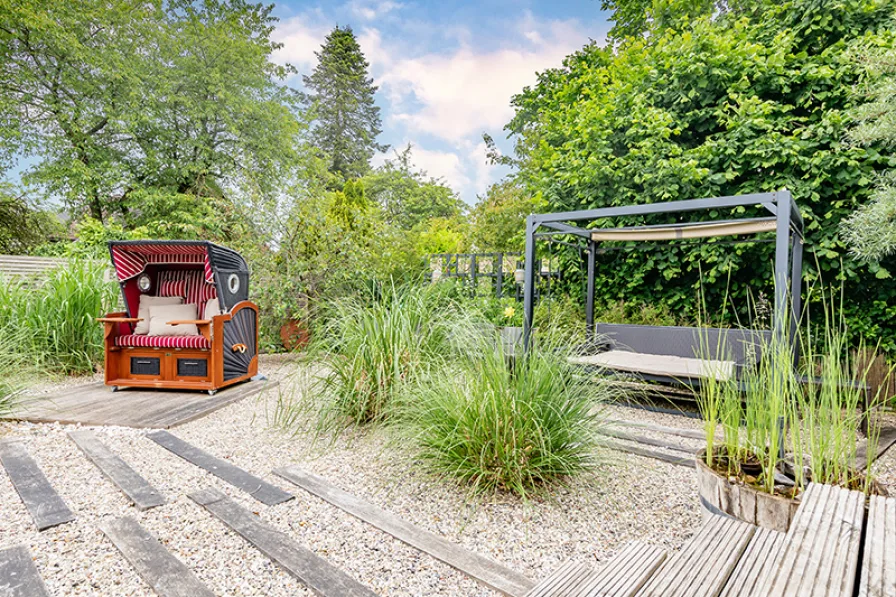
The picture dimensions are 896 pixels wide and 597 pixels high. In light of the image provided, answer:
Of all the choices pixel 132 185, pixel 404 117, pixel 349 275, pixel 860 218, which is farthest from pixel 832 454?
pixel 404 117

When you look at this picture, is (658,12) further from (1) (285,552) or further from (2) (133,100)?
(2) (133,100)

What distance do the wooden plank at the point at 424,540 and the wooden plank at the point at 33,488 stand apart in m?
0.97

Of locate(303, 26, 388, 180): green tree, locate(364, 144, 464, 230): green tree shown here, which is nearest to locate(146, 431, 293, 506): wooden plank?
locate(364, 144, 464, 230): green tree

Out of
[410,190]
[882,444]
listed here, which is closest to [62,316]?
[882,444]

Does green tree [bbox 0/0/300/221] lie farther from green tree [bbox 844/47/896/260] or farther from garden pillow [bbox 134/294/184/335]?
green tree [bbox 844/47/896/260]

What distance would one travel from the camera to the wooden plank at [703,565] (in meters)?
0.95

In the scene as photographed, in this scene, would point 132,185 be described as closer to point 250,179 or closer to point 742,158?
point 250,179

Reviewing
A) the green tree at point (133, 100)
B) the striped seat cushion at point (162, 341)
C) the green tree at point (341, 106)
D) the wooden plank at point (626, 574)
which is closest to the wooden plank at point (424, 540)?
the wooden plank at point (626, 574)

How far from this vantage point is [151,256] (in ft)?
16.2

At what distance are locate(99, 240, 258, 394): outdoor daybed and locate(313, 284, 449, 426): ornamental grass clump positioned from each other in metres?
1.62

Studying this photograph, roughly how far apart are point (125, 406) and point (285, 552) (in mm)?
2976

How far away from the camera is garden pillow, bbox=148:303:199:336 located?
4.71 meters

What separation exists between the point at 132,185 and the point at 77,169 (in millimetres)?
1131

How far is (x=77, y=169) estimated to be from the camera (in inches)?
438
